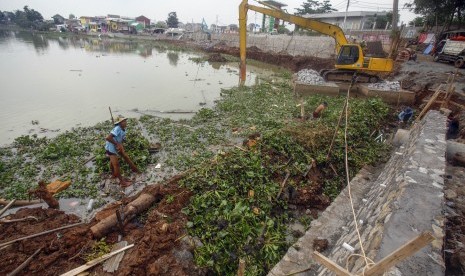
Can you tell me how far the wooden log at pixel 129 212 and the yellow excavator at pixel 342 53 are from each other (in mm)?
13524

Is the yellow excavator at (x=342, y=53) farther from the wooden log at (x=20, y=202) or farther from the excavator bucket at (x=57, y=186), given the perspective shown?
the wooden log at (x=20, y=202)

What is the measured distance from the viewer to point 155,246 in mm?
4215

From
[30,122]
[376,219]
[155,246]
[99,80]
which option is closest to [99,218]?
[155,246]

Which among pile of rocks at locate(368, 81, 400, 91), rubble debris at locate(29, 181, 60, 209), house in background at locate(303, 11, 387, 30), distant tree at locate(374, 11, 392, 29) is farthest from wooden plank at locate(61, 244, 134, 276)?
house in background at locate(303, 11, 387, 30)

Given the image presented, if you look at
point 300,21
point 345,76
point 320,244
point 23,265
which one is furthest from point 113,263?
point 345,76

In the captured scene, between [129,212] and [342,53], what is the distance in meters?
15.5

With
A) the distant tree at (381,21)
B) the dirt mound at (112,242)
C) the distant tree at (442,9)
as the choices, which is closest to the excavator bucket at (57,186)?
the dirt mound at (112,242)

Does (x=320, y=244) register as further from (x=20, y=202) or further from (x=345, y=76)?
(x=345, y=76)

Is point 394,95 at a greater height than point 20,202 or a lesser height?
greater

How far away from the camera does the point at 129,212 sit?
5.02 metres

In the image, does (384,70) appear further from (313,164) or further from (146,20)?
(146,20)

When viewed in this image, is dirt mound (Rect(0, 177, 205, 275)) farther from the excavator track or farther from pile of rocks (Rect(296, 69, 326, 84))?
the excavator track

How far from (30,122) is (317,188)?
37.4 ft

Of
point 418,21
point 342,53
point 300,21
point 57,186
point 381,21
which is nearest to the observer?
point 57,186
